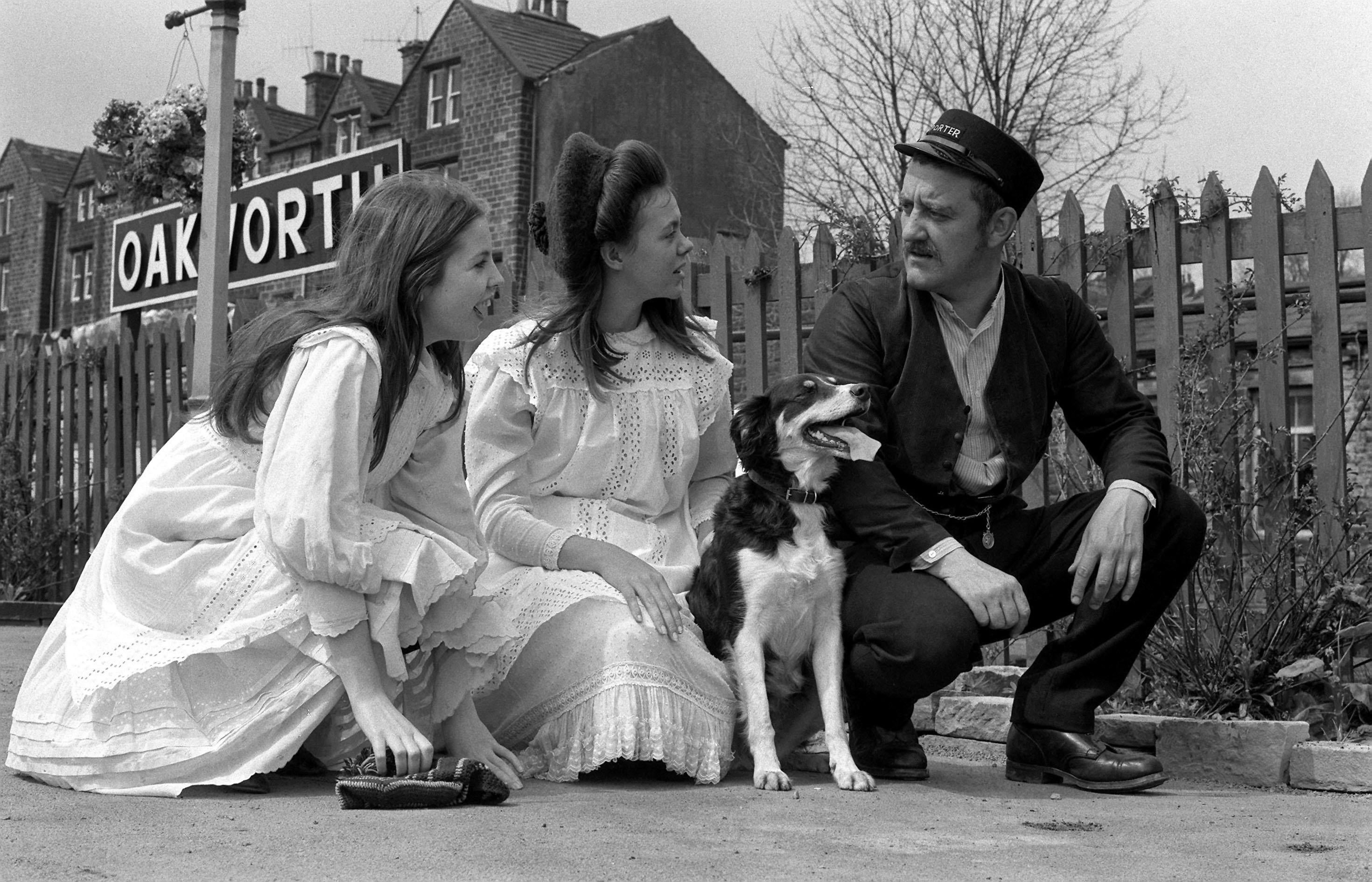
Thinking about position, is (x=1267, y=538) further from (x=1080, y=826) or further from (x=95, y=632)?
(x=95, y=632)

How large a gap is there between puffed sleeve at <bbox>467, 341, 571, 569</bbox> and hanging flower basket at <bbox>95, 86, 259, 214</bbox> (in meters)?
5.91

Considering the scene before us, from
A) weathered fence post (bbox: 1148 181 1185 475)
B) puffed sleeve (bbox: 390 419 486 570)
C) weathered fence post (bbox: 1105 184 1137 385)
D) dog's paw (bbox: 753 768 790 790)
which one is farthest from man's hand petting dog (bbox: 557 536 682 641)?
weathered fence post (bbox: 1105 184 1137 385)

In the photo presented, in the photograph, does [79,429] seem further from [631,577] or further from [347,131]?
[347,131]

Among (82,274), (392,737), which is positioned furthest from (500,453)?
(82,274)

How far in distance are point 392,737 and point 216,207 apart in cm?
554

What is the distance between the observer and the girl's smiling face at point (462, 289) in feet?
11.5

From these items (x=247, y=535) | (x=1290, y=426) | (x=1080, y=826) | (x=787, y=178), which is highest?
(x=787, y=178)

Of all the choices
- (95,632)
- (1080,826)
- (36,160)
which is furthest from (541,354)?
(36,160)

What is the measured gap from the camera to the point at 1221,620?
4629mm

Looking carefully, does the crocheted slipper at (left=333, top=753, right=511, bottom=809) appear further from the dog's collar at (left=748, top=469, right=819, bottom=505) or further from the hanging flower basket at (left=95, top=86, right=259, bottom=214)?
the hanging flower basket at (left=95, top=86, right=259, bottom=214)

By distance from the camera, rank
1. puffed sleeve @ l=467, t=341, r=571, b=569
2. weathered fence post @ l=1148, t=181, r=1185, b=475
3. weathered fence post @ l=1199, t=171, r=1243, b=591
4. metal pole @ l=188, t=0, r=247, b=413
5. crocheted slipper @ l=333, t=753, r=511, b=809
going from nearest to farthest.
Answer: crocheted slipper @ l=333, t=753, r=511, b=809
puffed sleeve @ l=467, t=341, r=571, b=569
weathered fence post @ l=1199, t=171, r=1243, b=591
weathered fence post @ l=1148, t=181, r=1185, b=475
metal pole @ l=188, t=0, r=247, b=413

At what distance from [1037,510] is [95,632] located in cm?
256

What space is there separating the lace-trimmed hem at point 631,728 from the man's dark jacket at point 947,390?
0.67m

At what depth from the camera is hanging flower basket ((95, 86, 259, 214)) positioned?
32.0 feet
